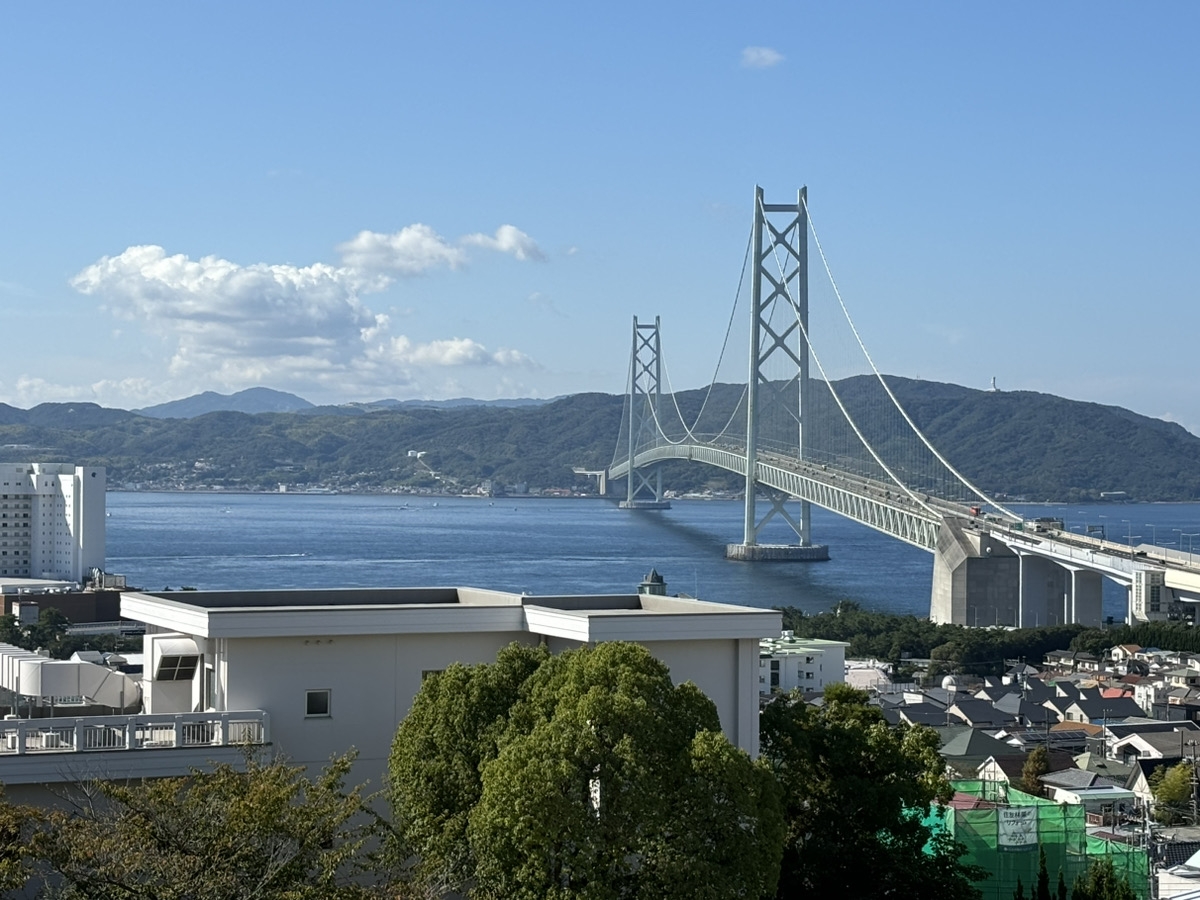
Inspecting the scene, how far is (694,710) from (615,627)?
786mm

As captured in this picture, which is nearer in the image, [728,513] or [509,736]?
[509,736]

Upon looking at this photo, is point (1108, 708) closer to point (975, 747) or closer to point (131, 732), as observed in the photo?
point (975, 747)

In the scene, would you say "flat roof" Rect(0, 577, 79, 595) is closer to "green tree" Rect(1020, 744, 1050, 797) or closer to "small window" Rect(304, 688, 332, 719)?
"green tree" Rect(1020, 744, 1050, 797)

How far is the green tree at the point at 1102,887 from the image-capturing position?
20.0 ft

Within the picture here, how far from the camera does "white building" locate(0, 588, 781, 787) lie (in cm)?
442

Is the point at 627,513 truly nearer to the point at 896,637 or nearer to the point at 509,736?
the point at 896,637

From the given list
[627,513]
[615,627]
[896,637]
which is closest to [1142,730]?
[896,637]

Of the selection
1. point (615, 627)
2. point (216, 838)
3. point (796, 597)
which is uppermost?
point (615, 627)

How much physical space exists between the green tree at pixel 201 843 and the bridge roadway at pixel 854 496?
23.0 m

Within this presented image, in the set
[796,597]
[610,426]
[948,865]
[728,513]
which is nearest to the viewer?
[948,865]

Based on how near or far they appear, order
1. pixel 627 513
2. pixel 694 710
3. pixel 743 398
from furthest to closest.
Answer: pixel 627 513 → pixel 743 398 → pixel 694 710

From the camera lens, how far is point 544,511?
7606cm

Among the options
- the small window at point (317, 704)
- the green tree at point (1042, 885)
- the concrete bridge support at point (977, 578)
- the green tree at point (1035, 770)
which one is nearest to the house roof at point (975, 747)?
the green tree at point (1035, 770)

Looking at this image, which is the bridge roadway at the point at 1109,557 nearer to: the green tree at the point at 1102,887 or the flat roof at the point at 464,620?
the green tree at the point at 1102,887
